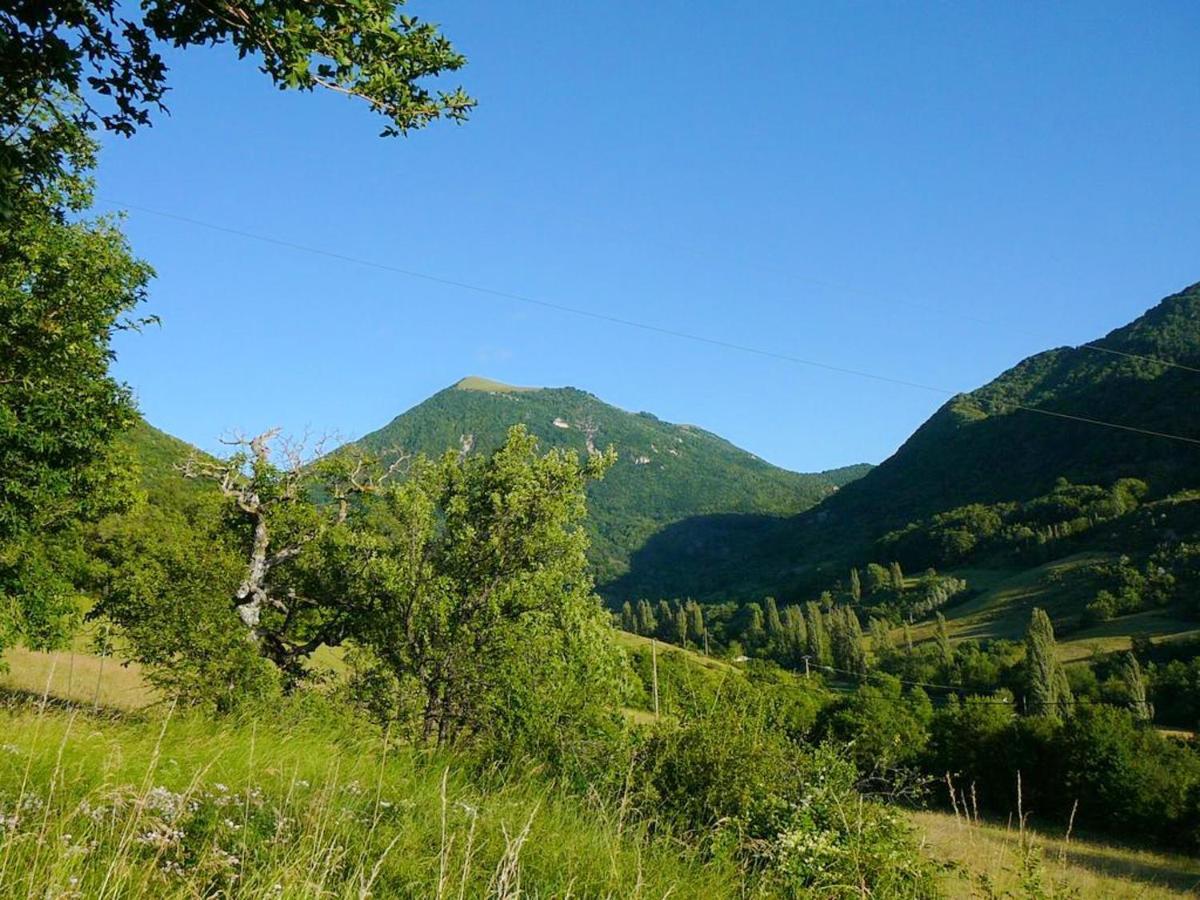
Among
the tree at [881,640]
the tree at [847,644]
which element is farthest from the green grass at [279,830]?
the tree at [881,640]

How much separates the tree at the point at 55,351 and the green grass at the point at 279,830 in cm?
878

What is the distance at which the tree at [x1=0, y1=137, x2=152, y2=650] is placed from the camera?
12.2 metres

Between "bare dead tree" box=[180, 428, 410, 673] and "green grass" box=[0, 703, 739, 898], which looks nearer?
"green grass" box=[0, 703, 739, 898]

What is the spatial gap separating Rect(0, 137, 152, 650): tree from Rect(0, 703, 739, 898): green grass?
28.8 feet

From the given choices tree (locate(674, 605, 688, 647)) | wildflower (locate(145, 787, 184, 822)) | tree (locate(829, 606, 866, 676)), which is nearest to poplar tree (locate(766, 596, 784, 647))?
tree (locate(829, 606, 866, 676))

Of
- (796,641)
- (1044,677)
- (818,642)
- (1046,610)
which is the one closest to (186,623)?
(1044,677)

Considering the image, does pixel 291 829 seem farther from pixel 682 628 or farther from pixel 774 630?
pixel 682 628

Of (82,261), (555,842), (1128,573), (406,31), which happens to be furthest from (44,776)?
(1128,573)

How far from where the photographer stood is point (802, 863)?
5.89 m

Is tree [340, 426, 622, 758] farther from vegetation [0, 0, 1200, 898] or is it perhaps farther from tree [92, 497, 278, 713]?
tree [92, 497, 278, 713]

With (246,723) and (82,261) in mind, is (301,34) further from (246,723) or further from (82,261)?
(82,261)

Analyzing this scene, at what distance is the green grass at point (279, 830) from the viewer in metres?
2.88

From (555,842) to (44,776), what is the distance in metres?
2.78

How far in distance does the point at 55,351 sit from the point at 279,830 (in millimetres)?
12468
